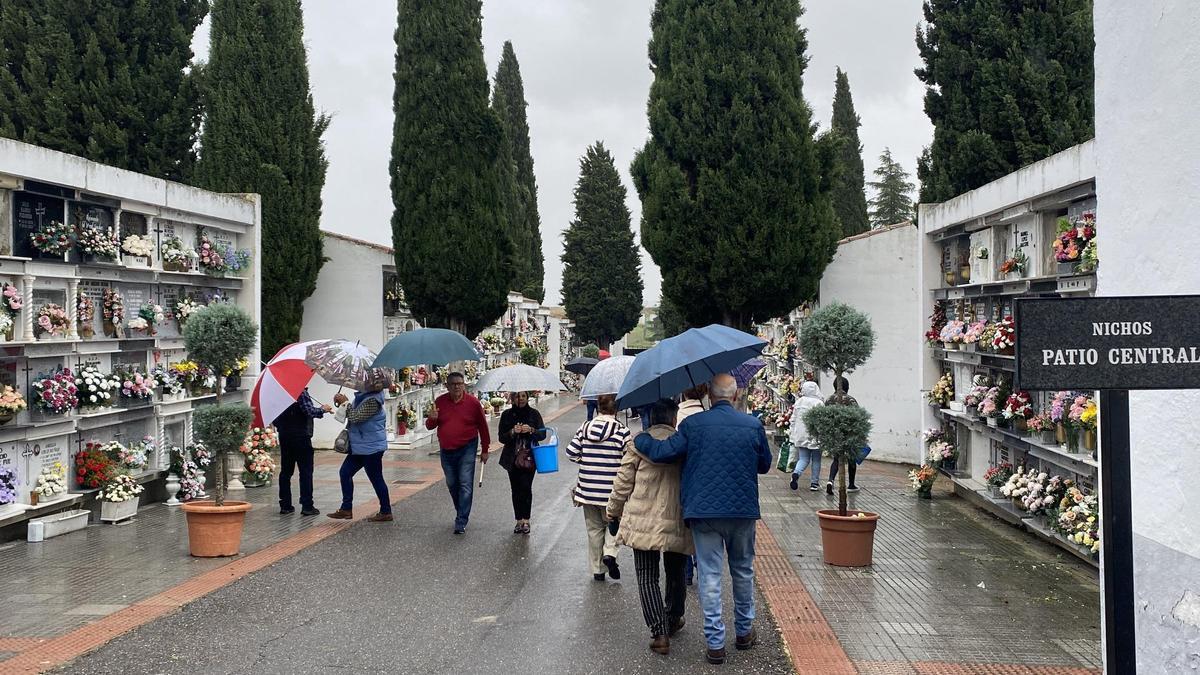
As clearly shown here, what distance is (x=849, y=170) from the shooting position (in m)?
Answer: 43.5

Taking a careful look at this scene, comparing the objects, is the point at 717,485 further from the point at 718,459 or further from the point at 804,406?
the point at 804,406

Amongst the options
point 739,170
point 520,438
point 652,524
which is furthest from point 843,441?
point 739,170

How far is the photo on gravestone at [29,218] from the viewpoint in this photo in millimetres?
11970

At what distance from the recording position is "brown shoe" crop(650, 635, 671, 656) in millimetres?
7078

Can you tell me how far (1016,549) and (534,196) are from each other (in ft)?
138

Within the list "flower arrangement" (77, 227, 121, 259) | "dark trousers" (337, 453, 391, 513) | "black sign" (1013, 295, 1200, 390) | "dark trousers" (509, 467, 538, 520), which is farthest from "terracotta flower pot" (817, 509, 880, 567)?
"flower arrangement" (77, 227, 121, 259)

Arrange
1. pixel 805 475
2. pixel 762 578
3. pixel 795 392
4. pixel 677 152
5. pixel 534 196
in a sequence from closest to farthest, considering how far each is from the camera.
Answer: pixel 762 578
pixel 805 475
pixel 795 392
pixel 677 152
pixel 534 196

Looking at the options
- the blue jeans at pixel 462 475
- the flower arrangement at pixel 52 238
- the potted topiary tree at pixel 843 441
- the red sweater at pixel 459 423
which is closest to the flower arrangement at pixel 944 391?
the potted topiary tree at pixel 843 441

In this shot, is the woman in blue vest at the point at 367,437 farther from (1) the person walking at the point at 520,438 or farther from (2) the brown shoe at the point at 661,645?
(2) the brown shoe at the point at 661,645

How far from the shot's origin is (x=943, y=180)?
24.0m

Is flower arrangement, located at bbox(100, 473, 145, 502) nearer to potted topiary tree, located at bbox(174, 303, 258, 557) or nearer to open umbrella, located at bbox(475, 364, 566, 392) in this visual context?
potted topiary tree, located at bbox(174, 303, 258, 557)

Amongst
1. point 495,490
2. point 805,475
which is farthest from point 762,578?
point 805,475

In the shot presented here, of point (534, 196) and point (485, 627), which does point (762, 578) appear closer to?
point (485, 627)

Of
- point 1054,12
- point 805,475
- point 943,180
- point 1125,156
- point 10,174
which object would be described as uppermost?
point 1054,12
